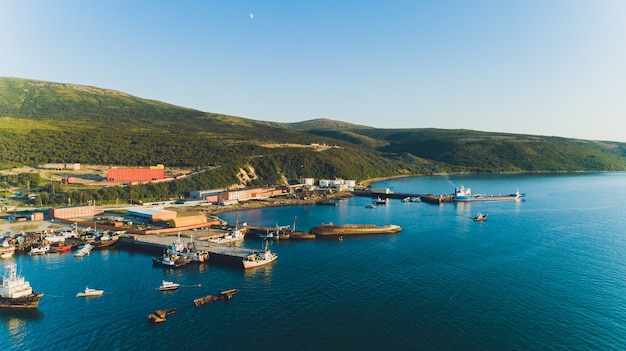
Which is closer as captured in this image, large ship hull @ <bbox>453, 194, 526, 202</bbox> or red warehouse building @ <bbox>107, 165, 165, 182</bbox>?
red warehouse building @ <bbox>107, 165, 165, 182</bbox>

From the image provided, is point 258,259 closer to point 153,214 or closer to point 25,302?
point 25,302

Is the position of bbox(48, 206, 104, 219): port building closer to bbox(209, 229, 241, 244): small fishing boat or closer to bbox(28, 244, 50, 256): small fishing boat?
bbox(28, 244, 50, 256): small fishing boat

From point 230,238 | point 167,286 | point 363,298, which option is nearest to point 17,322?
point 167,286

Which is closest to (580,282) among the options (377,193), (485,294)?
(485,294)

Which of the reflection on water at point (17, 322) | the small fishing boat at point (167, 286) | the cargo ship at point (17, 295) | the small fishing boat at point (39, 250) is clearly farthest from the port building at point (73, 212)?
the small fishing boat at point (167, 286)

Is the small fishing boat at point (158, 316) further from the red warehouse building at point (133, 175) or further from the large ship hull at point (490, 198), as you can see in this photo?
the large ship hull at point (490, 198)

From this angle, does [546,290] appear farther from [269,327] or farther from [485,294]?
[269,327]

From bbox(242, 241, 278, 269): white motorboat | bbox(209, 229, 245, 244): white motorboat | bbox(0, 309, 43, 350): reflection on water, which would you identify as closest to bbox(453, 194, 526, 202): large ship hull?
bbox(209, 229, 245, 244): white motorboat
